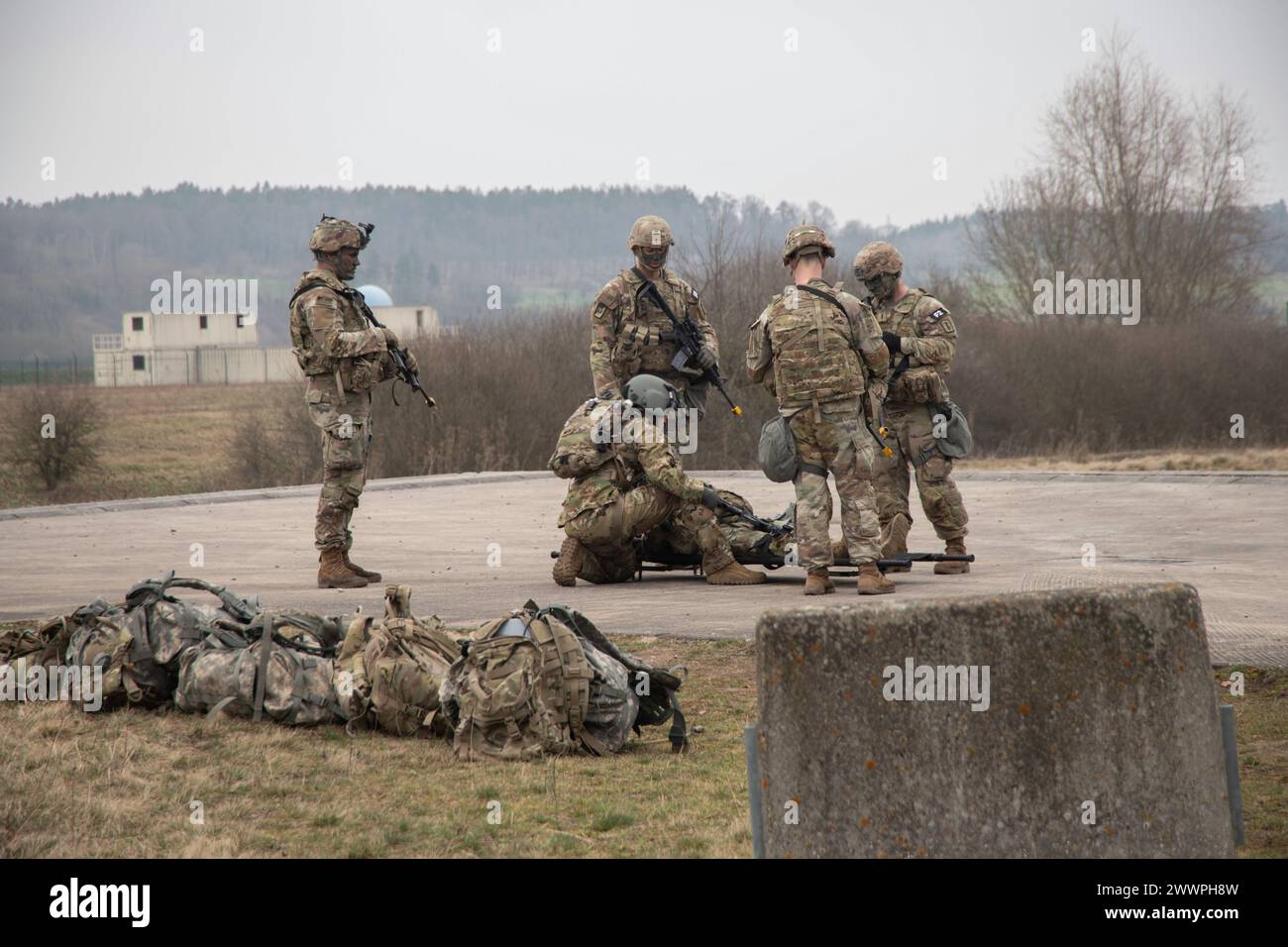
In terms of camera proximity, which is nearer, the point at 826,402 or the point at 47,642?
the point at 47,642

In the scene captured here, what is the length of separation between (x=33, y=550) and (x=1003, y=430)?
28505mm

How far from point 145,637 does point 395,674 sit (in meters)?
1.29

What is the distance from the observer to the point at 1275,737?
597 cm

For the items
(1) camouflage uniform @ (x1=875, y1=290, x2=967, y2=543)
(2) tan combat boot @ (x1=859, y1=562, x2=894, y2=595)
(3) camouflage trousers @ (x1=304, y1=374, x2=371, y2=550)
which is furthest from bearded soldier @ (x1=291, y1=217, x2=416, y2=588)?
(1) camouflage uniform @ (x1=875, y1=290, x2=967, y2=543)

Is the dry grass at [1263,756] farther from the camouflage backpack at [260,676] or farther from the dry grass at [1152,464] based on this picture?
the dry grass at [1152,464]

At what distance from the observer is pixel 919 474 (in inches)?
408

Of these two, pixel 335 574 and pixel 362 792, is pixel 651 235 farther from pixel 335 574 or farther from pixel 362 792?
pixel 362 792

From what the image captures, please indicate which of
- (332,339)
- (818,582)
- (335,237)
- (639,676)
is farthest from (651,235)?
(639,676)

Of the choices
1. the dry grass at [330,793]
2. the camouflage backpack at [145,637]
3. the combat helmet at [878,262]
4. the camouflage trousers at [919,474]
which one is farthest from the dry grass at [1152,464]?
the dry grass at [330,793]

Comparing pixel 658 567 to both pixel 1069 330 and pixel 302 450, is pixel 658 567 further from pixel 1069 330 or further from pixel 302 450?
pixel 1069 330

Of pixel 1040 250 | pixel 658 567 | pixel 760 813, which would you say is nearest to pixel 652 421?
pixel 658 567

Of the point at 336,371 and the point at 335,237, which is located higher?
the point at 335,237

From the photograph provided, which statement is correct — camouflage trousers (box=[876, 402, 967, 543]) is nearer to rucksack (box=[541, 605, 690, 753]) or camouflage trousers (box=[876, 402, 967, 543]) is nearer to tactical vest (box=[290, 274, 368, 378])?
tactical vest (box=[290, 274, 368, 378])

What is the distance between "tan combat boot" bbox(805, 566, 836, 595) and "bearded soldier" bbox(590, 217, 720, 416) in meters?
2.28
